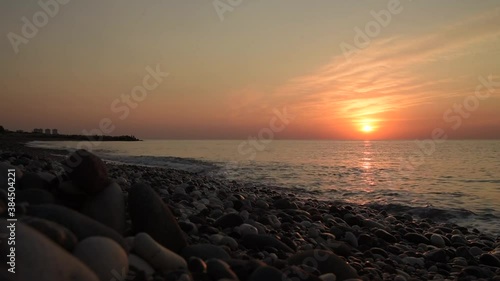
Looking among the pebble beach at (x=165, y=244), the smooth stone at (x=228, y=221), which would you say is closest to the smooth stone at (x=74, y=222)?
the pebble beach at (x=165, y=244)

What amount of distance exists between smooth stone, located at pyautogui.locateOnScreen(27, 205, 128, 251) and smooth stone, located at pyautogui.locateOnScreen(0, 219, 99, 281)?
0.49m

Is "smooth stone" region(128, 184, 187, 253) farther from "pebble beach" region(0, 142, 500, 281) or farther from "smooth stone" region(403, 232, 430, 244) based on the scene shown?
"smooth stone" region(403, 232, 430, 244)

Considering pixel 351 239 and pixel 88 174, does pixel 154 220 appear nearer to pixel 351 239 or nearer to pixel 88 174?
pixel 88 174

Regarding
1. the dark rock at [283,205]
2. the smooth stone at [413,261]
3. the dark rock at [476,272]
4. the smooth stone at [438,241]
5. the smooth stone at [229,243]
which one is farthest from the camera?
the dark rock at [283,205]

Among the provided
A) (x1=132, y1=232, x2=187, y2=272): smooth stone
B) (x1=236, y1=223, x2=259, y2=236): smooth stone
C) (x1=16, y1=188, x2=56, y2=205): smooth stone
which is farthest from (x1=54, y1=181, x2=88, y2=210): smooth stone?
(x1=236, y1=223, x2=259, y2=236): smooth stone

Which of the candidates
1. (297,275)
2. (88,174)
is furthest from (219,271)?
(88,174)

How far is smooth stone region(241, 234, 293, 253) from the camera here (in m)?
4.64

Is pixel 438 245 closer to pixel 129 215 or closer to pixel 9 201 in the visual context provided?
pixel 129 215

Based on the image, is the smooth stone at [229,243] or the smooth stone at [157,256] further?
the smooth stone at [229,243]

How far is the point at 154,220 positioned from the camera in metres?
3.83

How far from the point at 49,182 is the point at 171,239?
161cm

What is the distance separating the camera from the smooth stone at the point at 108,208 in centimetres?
384

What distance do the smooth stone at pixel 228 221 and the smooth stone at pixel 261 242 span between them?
0.64m

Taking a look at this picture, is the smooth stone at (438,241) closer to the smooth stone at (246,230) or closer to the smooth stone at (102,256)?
the smooth stone at (246,230)
